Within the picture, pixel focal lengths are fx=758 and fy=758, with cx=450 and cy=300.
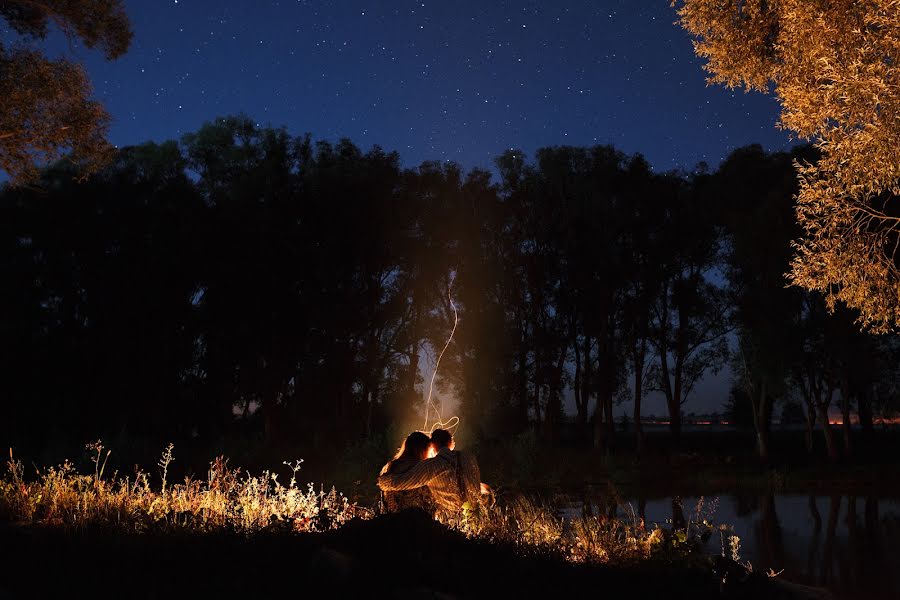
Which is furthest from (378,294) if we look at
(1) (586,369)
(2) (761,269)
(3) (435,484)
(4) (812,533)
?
(3) (435,484)

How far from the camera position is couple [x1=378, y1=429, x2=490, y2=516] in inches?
326

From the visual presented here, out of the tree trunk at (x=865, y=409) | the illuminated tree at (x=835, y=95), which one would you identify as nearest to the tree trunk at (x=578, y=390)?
the tree trunk at (x=865, y=409)

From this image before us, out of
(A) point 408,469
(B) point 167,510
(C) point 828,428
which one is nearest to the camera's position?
(B) point 167,510

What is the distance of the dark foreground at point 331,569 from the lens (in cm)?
593

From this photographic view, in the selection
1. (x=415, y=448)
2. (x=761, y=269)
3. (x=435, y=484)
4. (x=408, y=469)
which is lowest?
(x=435, y=484)

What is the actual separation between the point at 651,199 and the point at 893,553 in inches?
1045

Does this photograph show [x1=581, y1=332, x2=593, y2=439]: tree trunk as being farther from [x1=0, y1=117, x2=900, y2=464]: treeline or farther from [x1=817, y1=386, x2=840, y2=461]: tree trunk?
[x1=817, y1=386, x2=840, y2=461]: tree trunk

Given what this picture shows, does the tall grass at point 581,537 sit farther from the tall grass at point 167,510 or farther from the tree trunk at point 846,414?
the tree trunk at point 846,414

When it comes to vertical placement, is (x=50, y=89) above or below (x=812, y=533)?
above

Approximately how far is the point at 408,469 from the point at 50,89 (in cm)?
965

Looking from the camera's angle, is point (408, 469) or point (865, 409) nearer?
point (408, 469)

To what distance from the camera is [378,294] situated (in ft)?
112

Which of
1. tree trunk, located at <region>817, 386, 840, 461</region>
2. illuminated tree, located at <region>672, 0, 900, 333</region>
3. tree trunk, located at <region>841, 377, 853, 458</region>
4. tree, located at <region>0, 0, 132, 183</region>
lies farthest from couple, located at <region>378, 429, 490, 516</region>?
tree trunk, located at <region>841, 377, 853, 458</region>

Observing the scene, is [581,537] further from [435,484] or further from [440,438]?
[440,438]
